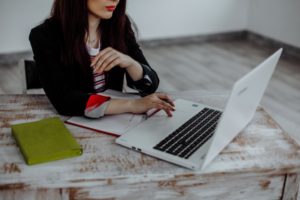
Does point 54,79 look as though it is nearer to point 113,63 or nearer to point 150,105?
point 113,63

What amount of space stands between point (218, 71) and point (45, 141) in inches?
123

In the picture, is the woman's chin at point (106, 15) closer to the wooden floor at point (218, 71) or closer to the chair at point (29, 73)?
the chair at point (29, 73)

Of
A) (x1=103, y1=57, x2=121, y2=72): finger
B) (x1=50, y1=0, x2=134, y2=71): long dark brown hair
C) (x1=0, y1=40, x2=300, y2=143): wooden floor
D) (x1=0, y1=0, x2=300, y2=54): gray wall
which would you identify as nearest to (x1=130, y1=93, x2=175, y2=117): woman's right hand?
(x1=103, y1=57, x2=121, y2=72): finger

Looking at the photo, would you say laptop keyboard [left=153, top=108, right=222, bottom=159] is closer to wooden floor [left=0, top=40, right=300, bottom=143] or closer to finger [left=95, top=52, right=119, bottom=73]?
finger [left=95, top=52, right=119, bottom=73]

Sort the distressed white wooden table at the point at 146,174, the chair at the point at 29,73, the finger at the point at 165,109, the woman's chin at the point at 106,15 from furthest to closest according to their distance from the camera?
the chair at the point at 29,73 → the woman's chin at the point at 106,15 → the finger at the point at 165,109 → the distressed white wooden table at the point at 146,174

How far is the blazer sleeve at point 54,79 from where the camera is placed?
4.66 ft

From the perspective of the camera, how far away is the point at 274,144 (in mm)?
1288

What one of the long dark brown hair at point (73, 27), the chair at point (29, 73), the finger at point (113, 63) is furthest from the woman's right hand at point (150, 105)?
the chair at point (29, 73)

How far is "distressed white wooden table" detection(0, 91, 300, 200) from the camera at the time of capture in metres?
1.08

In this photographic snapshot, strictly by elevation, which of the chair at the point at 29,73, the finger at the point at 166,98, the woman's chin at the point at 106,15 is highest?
the woman's chin at the point at 106,15

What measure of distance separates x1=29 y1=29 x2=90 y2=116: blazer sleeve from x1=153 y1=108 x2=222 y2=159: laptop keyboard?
1.02 ft

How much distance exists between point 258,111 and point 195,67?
110 inches

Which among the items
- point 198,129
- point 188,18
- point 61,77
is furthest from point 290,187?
point 188,18

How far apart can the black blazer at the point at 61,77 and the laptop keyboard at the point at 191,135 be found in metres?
0.31
